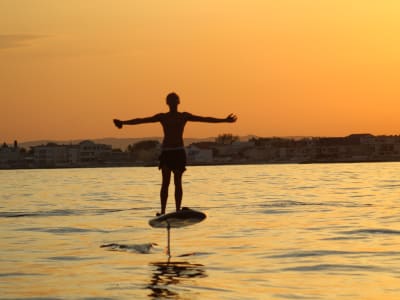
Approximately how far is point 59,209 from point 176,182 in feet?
68.9

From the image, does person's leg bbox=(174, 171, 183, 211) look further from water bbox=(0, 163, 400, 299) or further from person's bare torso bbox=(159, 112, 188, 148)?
water bbox=(0, 163, 400, 299)

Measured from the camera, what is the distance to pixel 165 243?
22.8 m

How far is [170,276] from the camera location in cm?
1653

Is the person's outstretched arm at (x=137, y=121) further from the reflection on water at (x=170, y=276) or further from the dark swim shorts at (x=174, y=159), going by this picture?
the reflection on water at (x=170, y=276)

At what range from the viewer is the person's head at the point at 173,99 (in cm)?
1998

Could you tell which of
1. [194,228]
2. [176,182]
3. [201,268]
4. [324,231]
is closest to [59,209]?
[194,228]

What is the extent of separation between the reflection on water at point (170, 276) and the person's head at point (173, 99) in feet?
11.1

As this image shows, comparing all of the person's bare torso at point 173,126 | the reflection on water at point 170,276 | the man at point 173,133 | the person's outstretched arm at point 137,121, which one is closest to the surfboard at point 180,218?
the man at point 173,133

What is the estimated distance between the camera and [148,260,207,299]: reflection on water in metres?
14.6

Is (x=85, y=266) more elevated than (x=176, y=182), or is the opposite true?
(x=176, y=182)

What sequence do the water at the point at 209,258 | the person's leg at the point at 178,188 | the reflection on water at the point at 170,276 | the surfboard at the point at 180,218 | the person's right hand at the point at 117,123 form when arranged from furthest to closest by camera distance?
the person's leg at the point at 178,188 → the surfboard at the point at 180,218 → the person's right hand at the point at 117,123 → the water at the point at 209,258 → the reflection on water at the point at 170,276

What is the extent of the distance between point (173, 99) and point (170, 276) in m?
4.78

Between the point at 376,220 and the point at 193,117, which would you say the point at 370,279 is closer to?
the point at 193,117

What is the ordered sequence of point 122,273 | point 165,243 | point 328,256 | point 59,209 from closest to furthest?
point 122,273, point 328,256, point 165,243, point 59,209
